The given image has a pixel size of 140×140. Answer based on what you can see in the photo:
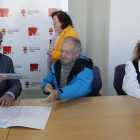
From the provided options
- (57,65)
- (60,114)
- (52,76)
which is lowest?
(60,114)

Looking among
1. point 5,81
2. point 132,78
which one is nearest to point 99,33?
point 132,78

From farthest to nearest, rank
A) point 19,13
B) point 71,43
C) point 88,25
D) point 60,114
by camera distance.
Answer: point 88,25 < point 19,13 < point 71,43 < point 60,114

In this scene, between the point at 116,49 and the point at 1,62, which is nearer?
the point at 1,62

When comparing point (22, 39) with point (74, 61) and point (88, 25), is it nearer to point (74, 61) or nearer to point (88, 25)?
point (88, 25)

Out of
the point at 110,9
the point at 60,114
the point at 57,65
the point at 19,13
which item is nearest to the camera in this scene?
the point at 60,114

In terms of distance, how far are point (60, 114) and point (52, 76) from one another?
0.63 meters

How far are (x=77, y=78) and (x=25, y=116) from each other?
0.57m

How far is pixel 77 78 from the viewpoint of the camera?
142 cm

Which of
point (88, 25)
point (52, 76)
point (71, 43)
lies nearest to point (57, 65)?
point (52, 76)

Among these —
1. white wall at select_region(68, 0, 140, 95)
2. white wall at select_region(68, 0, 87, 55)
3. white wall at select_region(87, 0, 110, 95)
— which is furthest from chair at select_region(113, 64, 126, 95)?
white wall at select_region(68, 0, 87, 55)

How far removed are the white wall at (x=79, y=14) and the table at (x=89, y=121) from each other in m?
2.98

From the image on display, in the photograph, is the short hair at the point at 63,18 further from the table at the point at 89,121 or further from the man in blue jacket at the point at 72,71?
the table at the point at 89,121

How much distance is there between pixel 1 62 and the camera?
1569 mm

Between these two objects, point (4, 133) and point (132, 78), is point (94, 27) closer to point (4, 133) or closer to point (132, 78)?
point (132, 78)
